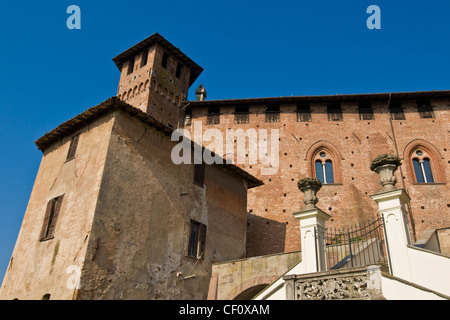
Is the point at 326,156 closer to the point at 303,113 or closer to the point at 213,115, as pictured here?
the point at 303,113

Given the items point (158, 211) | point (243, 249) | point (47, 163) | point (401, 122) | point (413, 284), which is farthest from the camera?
point (401, 122)

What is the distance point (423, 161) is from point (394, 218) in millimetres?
14712

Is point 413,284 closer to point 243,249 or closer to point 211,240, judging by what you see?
point 211,240

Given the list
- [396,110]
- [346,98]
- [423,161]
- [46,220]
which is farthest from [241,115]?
[46,220]

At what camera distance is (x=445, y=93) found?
20953mm

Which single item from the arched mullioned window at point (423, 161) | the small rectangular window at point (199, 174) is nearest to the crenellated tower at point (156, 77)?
the small rectangular window at point (199, 174)

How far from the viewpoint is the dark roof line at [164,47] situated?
23634 mm

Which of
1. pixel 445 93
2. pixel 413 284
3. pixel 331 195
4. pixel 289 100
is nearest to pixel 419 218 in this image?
pixel 331 195

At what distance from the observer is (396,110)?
852 inches

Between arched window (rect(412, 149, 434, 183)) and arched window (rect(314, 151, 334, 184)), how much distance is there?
4.34m

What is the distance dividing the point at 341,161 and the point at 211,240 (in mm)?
10240

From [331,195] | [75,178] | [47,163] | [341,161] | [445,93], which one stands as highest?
[445,93]

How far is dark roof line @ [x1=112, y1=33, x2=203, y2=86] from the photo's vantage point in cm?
2363

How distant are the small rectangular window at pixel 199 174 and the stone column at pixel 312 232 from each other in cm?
526
